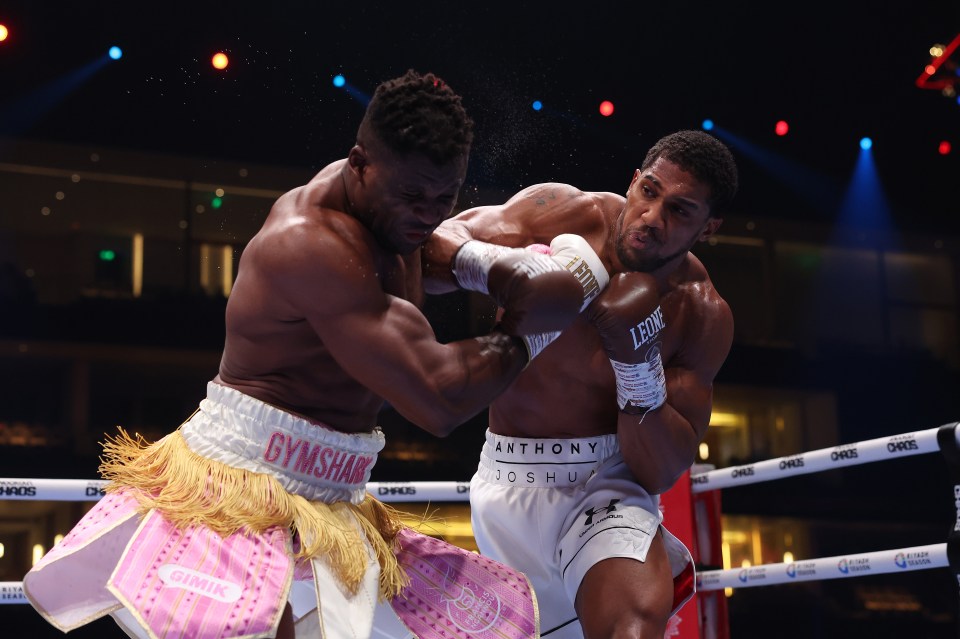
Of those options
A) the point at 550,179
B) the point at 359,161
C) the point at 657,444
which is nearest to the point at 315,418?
the point at 359,161

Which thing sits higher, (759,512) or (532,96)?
(532,96)

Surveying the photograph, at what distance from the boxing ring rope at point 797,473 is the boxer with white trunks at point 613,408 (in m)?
0.55

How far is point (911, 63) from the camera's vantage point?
313 inches

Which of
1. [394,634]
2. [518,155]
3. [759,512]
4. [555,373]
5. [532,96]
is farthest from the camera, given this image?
[759,512]

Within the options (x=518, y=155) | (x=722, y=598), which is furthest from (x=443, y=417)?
(x=518, y=155)

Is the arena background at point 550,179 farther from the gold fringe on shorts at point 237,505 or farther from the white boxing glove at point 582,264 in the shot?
the gold fringe on shorts at point 237,505

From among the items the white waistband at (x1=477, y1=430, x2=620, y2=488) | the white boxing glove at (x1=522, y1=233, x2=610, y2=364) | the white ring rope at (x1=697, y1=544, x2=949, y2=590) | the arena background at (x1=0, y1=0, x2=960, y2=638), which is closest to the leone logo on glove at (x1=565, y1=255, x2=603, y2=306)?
the white boxing glove at (x1=522, y1=233, x2=610, y2=364)

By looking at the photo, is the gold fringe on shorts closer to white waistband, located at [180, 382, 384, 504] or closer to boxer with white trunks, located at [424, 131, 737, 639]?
white waistband, located at [180, 382, 384, 504]

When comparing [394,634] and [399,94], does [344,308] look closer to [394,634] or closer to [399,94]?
[399,94]

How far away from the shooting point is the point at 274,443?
1.84 meters

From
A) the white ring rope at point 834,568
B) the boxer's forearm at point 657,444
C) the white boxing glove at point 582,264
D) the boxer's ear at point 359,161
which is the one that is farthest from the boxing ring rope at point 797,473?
the boxer's ear at point 359,161

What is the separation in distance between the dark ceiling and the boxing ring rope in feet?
4.04

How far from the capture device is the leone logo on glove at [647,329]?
2256 mm

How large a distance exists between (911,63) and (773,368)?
3.46 meters
